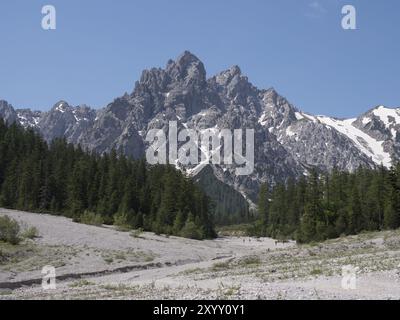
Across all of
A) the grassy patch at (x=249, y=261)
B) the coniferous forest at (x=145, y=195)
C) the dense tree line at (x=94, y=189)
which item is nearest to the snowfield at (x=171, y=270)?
the grassy patch at (x=249, y=261)

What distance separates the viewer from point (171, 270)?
1655 inches

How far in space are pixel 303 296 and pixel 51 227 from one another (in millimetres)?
52836

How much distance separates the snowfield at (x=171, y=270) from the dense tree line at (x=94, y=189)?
2177 centimetres

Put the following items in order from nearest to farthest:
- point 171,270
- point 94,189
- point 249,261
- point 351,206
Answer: point 171,270, point 249,261, point 351,206, point 94,189

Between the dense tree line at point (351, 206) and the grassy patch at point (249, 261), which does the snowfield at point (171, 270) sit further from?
the dense tree line at point (351, 206)

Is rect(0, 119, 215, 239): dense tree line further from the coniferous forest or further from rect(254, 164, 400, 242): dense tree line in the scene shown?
rect(254, 164, 400, 242): dense tree line

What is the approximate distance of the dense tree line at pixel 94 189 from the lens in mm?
93375

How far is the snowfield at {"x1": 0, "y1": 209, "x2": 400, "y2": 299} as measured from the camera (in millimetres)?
20984

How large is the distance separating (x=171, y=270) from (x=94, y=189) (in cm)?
6237

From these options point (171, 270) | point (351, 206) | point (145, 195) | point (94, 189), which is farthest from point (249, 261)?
point (94, 189)

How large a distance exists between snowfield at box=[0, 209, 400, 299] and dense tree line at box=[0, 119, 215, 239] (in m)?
21.8

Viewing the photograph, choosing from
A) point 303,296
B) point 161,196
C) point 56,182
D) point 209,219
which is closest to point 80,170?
point 56,182

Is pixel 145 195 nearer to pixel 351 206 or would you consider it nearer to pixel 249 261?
pixel 351 206

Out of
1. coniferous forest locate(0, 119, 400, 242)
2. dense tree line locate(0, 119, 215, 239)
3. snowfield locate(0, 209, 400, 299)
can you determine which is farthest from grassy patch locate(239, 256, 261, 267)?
dense tree line locate(0, 119, 215, 239)
